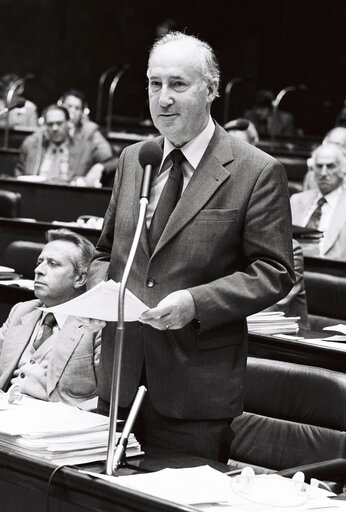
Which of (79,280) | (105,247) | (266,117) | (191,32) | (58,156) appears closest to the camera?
(105,247)

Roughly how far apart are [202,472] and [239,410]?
33 centimetres

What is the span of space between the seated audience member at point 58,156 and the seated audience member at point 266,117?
4128 millimetres

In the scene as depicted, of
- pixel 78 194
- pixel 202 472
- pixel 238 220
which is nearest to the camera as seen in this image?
pixel 202 472

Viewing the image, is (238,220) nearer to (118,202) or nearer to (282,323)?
(118,202)

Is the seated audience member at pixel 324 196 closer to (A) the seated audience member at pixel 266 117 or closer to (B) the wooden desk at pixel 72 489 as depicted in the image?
(B) the wooden desk at pixel 72 489

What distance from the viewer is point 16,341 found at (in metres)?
3.67

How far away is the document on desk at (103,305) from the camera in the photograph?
7.08 ft

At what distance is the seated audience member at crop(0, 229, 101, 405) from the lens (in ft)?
11.2

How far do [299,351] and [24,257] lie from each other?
1.91 metres

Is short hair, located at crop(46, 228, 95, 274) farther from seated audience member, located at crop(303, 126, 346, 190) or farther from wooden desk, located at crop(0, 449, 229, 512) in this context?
seated audience member, located at crop(303, 126, 346, 190)

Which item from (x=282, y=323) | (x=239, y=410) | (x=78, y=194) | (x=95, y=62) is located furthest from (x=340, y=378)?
(x=95, y=62)

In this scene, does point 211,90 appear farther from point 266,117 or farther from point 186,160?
point 266,117

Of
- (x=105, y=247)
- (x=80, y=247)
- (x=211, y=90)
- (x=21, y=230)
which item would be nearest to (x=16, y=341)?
(x=80, y=247)

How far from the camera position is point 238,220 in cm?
242
